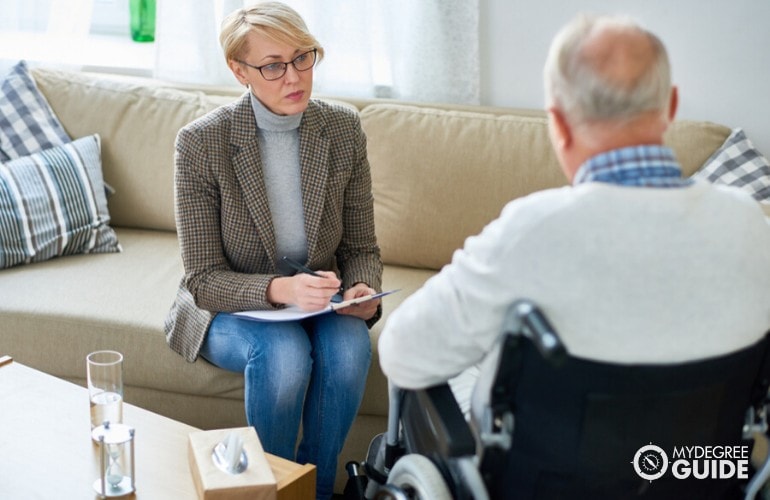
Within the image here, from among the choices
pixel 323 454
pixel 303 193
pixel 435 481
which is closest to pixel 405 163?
pixel 303 193

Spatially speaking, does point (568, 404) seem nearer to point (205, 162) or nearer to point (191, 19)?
point (205, 162)

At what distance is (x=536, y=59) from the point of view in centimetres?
288

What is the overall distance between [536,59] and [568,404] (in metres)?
1.90

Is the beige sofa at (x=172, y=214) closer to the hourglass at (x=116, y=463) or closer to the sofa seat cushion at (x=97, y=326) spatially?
the sofa seat cushion at (x=97, y=326)

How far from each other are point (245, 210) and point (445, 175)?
715mm

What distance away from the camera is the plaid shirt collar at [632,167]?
117 centimetres

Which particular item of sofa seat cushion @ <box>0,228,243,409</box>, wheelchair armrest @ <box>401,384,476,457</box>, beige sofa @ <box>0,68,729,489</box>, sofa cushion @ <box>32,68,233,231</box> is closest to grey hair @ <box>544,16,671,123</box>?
wheelchair armrest @ <box>401,384,476,457</box>

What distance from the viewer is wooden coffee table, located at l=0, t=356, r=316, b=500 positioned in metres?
1.58

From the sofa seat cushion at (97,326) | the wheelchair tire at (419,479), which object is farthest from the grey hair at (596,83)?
the sofa seat cushion at (97,326)

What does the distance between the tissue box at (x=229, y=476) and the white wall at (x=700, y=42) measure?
1716mm

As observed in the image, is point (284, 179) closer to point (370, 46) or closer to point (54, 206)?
point (54, 206)

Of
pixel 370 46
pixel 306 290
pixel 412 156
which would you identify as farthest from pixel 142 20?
pixel 306 290

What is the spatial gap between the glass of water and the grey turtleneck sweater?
1.75 feet

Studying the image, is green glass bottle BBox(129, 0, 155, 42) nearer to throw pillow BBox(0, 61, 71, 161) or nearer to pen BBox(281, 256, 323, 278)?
throw pillow BBox(0, 61, 71, 161)
